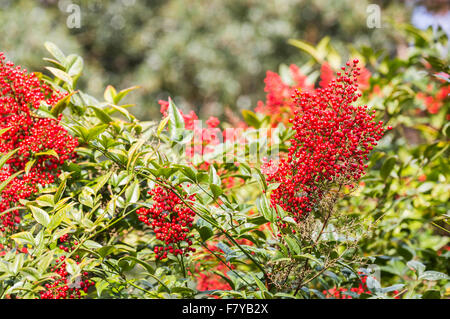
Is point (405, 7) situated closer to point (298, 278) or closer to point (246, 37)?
point (246, 37)

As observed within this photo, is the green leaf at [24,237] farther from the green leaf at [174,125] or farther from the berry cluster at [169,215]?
the green leaf at [174,125]

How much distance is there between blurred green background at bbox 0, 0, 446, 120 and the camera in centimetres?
648

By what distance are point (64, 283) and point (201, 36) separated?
257 inches

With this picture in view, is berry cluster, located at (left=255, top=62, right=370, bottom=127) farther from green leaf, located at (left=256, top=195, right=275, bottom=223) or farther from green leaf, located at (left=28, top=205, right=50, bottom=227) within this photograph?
green leaf, located at (left=28, top=205, right=50, bottom=227)

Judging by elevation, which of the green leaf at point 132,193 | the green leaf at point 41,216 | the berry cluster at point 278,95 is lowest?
the green leaf at point 41,216

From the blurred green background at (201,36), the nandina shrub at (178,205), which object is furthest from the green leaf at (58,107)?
the blurred green background at (201,36)

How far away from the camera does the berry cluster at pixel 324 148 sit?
2.11 ft

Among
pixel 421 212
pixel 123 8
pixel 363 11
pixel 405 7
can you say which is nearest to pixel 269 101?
pixel 421 212

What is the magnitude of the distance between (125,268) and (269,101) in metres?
0.80

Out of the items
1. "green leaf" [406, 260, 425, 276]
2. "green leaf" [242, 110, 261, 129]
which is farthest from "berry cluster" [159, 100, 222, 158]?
"green leaf" [406, 260, 425, 276]

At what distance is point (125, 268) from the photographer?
2.27ft

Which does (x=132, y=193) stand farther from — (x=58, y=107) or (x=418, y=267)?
(x=418, y=267)

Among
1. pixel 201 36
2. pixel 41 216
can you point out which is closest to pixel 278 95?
pixel 41 216

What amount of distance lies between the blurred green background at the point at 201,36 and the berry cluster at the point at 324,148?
5.81 m
